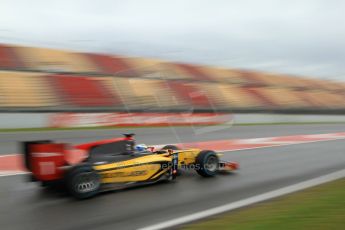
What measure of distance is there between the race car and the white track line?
1.51 m

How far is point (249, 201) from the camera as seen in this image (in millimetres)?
5977

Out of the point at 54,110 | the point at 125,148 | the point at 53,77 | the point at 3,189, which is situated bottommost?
the point at 3,189

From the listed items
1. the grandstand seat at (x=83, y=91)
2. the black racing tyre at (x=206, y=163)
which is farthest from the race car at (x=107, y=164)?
the grandstand seat at (x=83, y=91)

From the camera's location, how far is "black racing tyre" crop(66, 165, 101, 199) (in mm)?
5871

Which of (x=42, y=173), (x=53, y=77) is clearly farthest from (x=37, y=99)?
(x=42, y=173)

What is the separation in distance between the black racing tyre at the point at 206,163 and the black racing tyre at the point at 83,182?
2111 millimetres

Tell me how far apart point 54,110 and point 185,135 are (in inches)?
520

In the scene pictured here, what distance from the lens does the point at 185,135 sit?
8000 millimetres

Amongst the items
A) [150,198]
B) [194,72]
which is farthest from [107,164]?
[194,72]

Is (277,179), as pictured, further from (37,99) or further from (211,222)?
(37,99)

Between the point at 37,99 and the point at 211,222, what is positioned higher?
the point at 37,99

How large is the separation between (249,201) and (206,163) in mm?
1773

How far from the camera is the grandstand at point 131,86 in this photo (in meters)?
7.14

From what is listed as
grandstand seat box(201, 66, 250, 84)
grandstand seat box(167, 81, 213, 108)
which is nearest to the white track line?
grandstand seat box(167, 81, 213, 108)
